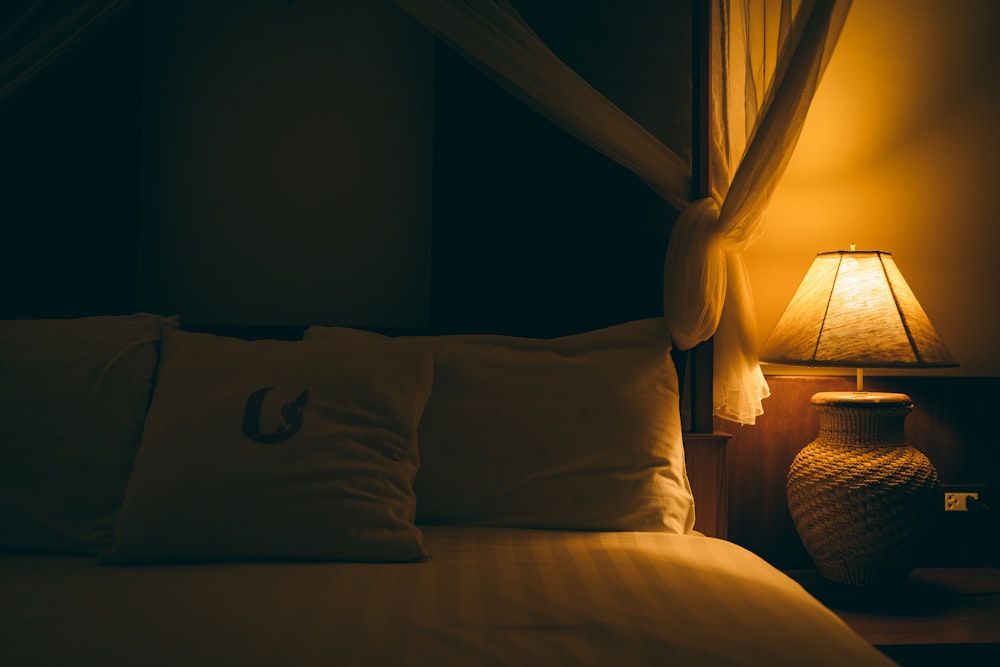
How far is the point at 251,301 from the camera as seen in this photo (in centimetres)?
203

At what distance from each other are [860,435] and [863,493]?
14 cm

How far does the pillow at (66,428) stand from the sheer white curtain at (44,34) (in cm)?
64

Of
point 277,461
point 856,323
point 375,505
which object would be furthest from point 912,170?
point 277,461

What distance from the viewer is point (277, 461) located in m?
1.28

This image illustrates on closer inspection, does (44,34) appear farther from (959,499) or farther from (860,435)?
(959,499)

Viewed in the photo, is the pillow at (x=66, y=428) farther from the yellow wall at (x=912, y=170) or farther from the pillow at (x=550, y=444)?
the yellow wall at (x=912, y=170)

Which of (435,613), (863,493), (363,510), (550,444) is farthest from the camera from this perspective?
(863,493)

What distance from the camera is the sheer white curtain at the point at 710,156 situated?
1657 mm

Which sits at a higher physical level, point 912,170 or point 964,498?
point 912,170

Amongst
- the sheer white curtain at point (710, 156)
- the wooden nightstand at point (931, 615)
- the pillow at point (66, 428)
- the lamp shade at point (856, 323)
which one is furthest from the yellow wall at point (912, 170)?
the pillow at point (66, 428)

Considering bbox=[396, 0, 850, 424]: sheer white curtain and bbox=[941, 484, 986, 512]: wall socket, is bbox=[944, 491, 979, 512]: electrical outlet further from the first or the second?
bbox=[396, 0, 850, 424]: sheer white curtain

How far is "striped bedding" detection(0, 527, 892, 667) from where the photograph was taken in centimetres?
88

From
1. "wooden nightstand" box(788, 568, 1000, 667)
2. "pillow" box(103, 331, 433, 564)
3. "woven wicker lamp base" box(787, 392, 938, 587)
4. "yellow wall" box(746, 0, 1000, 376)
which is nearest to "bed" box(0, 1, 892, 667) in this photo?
"pillow" box(103, 331, 433, 564)

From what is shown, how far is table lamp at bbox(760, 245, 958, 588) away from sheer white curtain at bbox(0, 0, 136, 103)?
180cm
